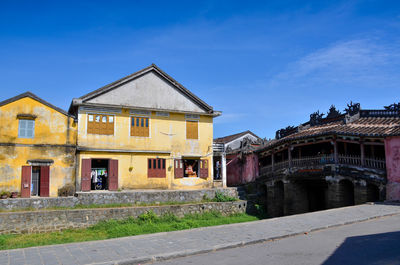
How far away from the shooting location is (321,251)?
796 centimetres

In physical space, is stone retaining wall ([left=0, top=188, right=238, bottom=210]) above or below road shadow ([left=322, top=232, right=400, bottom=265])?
above

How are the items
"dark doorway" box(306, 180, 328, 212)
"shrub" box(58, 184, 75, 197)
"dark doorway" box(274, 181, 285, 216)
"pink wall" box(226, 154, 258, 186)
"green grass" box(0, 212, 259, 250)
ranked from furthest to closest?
"pink wall" box(226, 154, 258, 186) < "dark doorway" box(274, 181, 285, 216) < "dark doorway" box(306, 180, 328, 212) < "shrub" box(58, 184, 75, 197) < "green grass" box(0, 212, 259, 250)

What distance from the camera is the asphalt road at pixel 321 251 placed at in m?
7.27

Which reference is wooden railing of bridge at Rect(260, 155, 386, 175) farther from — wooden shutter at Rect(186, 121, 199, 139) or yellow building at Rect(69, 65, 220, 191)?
wooden shutter at Rect(186, 121, 199, 139)

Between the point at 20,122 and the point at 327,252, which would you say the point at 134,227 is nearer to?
the point at 20,122

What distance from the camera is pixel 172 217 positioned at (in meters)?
19.6

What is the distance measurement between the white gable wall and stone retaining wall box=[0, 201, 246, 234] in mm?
7619

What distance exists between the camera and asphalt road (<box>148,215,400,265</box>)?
7.27 m

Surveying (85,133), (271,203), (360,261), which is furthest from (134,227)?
(360,261)

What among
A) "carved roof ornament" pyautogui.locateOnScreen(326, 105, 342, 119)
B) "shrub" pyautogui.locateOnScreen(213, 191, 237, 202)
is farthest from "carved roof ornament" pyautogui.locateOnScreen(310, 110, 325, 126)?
"shrub" pyautogui.locateOnScreen(213, 191, 237, 202)

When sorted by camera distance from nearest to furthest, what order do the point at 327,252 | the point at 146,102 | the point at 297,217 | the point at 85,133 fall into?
the point at 327,252
the point at 297,217
the point at 85,133
the point at 146,102

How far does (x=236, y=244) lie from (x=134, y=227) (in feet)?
32.5

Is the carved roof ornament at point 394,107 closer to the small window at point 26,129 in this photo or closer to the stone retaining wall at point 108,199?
the stone retaining wall at point 108,199

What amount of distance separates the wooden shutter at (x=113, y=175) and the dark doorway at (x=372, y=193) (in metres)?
15.1
